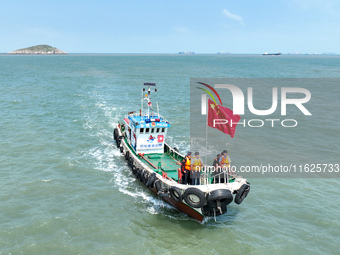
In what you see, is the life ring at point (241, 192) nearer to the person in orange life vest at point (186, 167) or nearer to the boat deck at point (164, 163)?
the person in orange life vest at point (186, 167)

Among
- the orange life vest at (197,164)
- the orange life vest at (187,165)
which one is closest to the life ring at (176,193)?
the orange life vest at (187,165)

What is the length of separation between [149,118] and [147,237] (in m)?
8.96

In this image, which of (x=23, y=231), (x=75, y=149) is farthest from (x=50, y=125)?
(x=23, y=231)

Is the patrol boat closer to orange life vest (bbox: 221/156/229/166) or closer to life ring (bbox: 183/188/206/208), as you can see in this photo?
life ring (bbox: 183/188/206/208)

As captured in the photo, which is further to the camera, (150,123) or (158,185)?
(150,123)

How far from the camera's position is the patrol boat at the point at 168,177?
47.1ft

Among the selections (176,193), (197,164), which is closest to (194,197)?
(176,193)

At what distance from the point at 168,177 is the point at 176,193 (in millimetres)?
1906

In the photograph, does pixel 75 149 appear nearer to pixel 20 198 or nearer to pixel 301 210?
pixel 20 198

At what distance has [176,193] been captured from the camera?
15227 mm

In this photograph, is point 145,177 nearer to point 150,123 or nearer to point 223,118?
point 150,123

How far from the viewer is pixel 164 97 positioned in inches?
1943

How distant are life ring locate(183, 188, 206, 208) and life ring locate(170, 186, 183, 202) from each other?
1.21 ft

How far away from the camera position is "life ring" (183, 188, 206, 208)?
14.2m
